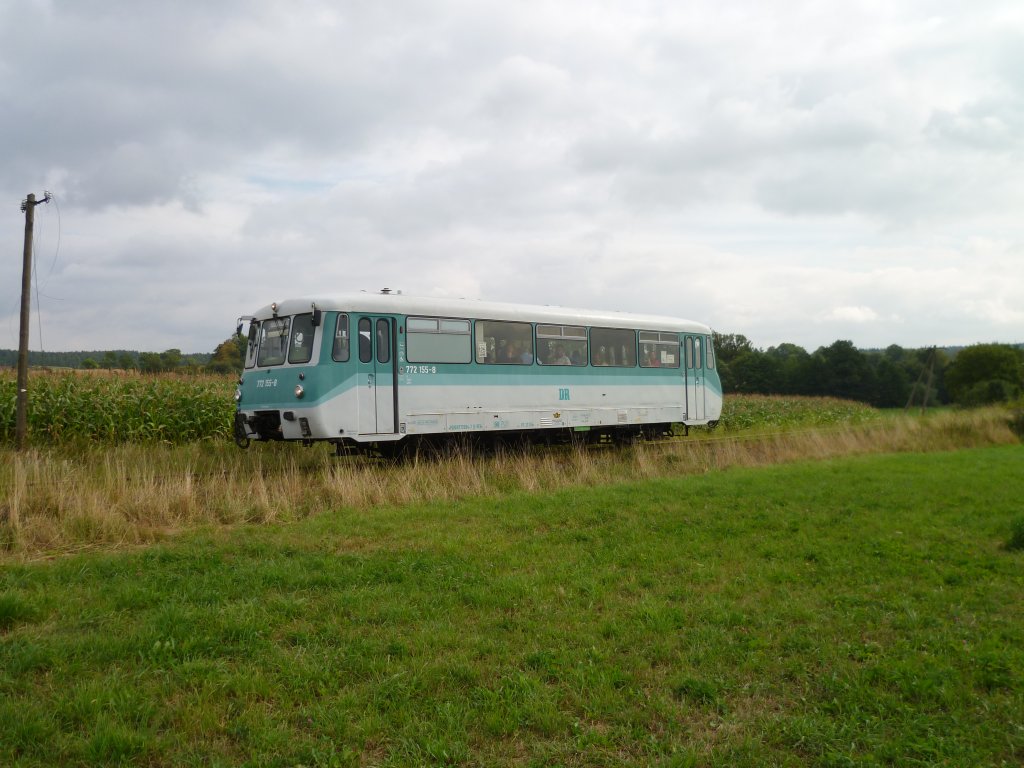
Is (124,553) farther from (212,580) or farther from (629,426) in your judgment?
(629,426)

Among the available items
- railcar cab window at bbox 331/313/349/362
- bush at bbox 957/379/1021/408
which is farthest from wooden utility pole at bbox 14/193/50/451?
bush at bbox 957/379/1021/408

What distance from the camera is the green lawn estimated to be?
4000 millimetres

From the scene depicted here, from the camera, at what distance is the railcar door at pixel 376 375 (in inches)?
539

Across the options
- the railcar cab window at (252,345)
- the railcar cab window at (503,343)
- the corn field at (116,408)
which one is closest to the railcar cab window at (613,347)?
the railcar cab window at (503,343)

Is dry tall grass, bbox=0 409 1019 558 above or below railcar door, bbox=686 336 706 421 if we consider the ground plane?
below

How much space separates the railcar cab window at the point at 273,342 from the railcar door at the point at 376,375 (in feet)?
5.00

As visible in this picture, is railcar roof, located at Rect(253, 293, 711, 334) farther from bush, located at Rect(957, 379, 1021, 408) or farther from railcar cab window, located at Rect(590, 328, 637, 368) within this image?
bush, located at Rect(957, 379, 1021, 408)

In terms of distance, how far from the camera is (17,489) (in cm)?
902

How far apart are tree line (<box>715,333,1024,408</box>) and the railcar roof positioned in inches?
959

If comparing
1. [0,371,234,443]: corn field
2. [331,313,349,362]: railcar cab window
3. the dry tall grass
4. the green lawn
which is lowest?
the green lawn

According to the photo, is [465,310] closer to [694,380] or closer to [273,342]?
[273,342]

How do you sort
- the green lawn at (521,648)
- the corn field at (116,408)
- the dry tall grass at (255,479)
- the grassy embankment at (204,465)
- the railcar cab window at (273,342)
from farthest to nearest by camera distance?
1. the corn field at (116,408)
2. the railcar cab window at (273,342)
3. the grassy embankment at (204,465)
4. the dry tall grass at (255,479)
5. the green lawn at (521,648)

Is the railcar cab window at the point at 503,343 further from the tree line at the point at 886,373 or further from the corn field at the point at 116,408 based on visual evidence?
the tree line at the point at 886,373

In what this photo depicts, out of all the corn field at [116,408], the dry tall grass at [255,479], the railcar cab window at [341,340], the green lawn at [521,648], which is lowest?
the green lawn at [521,648]
